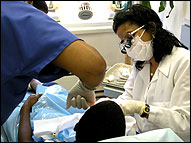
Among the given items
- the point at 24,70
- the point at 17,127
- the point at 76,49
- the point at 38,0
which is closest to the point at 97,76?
the point at 76,49

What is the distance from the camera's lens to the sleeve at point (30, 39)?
2.23 ft

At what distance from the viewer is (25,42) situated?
69cm

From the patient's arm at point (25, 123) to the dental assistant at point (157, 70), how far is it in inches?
23.8

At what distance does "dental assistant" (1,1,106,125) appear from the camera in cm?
68

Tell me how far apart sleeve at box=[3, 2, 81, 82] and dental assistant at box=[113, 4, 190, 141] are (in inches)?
26.1

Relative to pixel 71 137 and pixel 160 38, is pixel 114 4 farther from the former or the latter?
pixel 71 137

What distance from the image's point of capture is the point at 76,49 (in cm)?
70

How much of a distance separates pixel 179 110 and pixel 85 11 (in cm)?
174

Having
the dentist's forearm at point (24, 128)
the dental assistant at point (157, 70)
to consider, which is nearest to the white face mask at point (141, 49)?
the dental assistant at point (157, 70)

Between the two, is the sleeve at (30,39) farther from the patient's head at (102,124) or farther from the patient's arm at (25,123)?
the patient's arm at (25,123)

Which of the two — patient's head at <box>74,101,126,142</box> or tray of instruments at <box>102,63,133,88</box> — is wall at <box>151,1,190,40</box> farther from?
patient's head at <box>74,101,126,142</box>

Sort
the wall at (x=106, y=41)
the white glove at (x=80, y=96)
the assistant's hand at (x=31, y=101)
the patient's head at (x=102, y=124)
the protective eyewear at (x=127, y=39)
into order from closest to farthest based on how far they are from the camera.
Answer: the patient's head at (x=102, y=124)
the white glove at (x=80, y=96)
the protective eyewear at (x=127, y=39)
the assistant's hand at (x=31, y=101)
the wall at (x=106, y=41)

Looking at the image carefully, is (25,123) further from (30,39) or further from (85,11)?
(85,11)

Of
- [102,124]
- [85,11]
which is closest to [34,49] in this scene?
[102,124]
